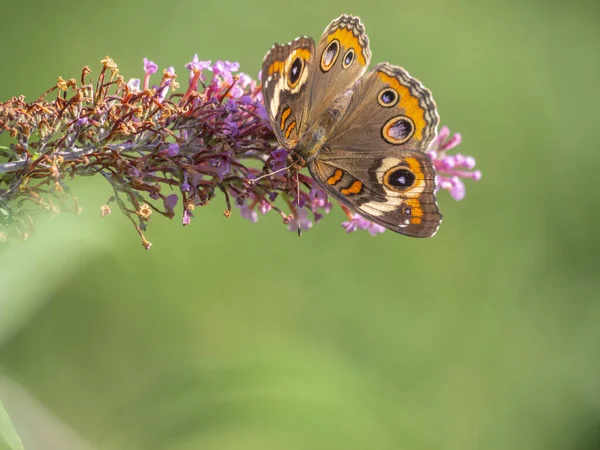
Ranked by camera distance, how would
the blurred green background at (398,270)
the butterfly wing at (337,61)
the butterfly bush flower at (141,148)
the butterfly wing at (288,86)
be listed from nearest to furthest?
the butterfly bush flower at (141,148) → the butterfly wing at (288,86) → the butterfly wing at (337,61) → the blurred green background at (398,270)

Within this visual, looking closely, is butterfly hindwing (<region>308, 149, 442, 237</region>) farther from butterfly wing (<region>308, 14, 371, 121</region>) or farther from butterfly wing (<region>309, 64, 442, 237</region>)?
butterfly wing (<region>308, 14, 371, 121</region>)

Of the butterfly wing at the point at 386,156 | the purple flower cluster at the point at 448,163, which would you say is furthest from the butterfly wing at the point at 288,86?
the purple flower cluster at the point at 448,163

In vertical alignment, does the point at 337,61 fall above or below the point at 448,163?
above

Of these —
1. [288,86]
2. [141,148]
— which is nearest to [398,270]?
[288,86]

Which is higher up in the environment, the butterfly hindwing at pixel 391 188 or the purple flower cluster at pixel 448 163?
the purple flower cluster at pixel 448 163

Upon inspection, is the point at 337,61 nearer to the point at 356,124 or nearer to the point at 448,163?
the point at 356,124

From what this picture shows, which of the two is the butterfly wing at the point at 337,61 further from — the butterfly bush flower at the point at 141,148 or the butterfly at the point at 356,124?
the butterfly bush flower at the point at 141,148

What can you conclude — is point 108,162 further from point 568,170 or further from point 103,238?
point 568,170
